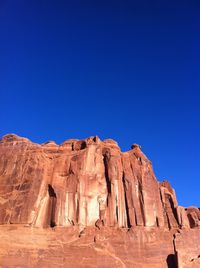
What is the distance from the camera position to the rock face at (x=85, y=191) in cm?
4134

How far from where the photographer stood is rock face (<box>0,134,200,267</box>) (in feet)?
136

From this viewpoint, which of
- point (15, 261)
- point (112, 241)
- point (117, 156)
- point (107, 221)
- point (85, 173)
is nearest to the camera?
point (15, 261)

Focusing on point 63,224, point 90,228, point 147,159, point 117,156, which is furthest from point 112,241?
point 147,159

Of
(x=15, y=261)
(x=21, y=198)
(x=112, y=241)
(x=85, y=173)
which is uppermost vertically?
(x=85, y=173)

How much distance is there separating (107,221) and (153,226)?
755 centimetres

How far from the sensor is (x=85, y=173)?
154 ft

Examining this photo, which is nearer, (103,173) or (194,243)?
(194,243)

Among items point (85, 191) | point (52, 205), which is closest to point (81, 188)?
point (85, 191)

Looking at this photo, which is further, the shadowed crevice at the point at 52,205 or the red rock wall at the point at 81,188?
the red rock wall at the point at 81,188

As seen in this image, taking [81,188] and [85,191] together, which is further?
[85,191]

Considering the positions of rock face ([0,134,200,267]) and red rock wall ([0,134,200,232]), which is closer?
rock face ([0,134,200,267])

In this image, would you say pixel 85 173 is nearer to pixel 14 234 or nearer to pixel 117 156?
pixel 117 156

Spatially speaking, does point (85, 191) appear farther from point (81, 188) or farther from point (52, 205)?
point (52, 205)

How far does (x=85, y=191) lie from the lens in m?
44.8
